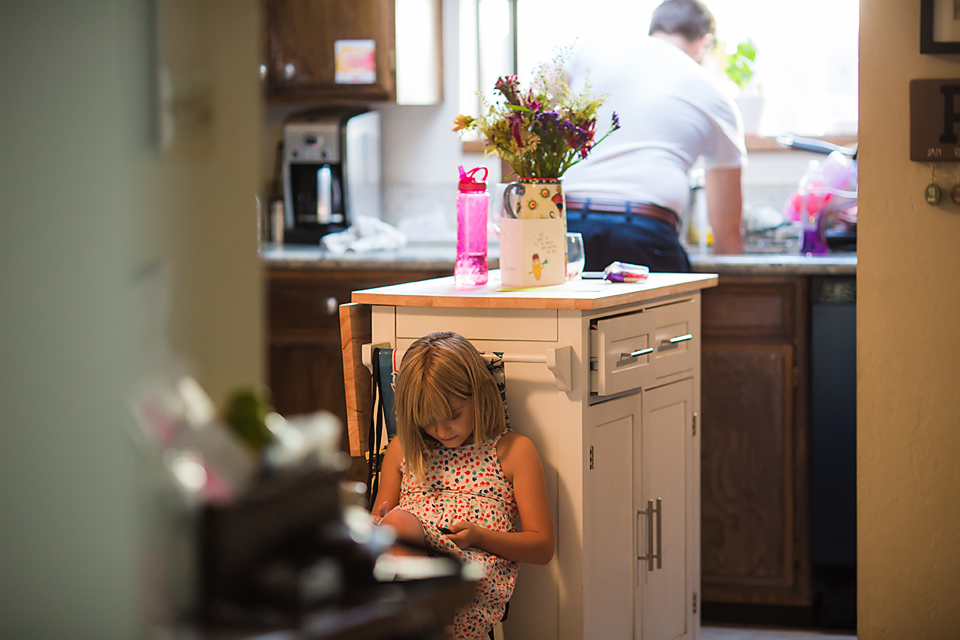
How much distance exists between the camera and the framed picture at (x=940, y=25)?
200cm

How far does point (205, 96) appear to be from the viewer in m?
0.88

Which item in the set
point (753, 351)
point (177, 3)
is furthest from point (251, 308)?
point (753, 351)

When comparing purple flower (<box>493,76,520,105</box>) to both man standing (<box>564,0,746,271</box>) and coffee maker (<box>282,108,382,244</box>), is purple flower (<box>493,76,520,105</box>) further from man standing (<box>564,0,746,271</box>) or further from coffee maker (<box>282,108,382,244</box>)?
coffee maker (<box>282,108,382,244</box>)

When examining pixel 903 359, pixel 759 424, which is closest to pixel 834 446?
pixel 759 424

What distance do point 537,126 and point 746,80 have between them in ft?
6.07

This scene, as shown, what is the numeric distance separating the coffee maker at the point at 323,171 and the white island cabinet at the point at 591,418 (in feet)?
5.36

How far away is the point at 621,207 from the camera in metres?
2.68

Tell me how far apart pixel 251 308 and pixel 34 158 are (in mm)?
217

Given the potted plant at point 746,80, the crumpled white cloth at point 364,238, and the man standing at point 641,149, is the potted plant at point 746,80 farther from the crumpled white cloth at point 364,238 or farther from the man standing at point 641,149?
the crumpled white cloth at point 364,238

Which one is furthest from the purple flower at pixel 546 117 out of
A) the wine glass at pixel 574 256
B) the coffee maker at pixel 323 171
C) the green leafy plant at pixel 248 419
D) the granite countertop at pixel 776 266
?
the coffee maker at pixel 323 171

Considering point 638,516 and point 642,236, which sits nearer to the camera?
point 638,516

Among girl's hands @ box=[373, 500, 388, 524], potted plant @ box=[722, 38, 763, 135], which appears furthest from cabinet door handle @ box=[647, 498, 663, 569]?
potted plant @ box=[722, 38, 763, 135]

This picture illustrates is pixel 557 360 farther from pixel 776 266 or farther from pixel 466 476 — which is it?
pixel 776 266

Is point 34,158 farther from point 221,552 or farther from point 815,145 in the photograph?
point 815,145
